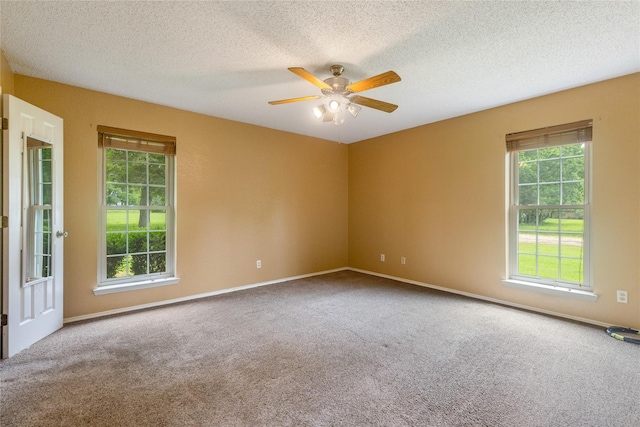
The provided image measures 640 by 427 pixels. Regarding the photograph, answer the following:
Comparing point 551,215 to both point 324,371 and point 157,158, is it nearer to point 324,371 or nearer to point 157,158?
point 324,371

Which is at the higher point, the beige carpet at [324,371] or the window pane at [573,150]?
the window pane at [573,150]

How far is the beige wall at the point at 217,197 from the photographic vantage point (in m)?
3.30

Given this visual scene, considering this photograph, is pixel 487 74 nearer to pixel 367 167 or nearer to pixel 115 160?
pixel 367 167

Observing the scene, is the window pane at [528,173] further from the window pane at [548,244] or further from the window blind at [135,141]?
the window blind at [135,141]

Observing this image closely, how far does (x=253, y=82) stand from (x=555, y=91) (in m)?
3.31

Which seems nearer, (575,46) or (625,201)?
(575,46)

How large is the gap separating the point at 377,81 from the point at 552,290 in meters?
3.07

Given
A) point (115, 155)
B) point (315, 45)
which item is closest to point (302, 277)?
point (115, 155)

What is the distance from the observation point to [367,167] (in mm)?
5621

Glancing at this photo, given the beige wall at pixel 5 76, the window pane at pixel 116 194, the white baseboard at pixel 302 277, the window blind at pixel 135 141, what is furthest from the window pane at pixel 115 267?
the beige wall at pixel 5 76

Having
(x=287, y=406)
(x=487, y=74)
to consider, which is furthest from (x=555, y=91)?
(x=287, y=406)

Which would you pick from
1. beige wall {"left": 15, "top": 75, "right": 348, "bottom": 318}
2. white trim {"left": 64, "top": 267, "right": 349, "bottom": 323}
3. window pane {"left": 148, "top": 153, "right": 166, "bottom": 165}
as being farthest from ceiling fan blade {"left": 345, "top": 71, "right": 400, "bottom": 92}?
white trim {"left": 64, "top": 267, "right": 349, "bottom": 323}

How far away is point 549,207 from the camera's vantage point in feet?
11.7

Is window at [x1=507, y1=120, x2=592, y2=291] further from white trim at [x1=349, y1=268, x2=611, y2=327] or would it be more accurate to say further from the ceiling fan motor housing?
the ceiling fan motor housing
